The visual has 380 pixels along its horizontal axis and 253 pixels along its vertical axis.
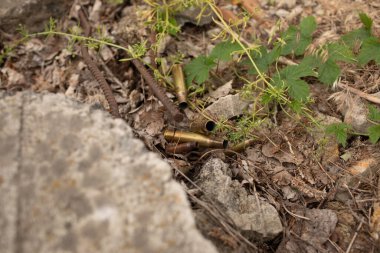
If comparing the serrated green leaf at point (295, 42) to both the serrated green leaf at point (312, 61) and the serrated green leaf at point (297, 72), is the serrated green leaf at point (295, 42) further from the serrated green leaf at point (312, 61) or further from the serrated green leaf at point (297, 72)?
the serrated green leaf at point (297, 72)

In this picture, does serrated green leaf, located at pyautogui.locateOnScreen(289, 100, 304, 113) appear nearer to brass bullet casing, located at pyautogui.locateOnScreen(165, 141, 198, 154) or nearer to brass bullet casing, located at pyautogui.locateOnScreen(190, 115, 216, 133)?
brass bullet casing, located at pyautogui.locateOnScreen(190, 115, 216, 133)

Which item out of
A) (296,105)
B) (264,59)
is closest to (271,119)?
(296,105)

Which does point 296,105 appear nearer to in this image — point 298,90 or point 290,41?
point 298,90

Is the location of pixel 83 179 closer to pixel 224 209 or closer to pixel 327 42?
pixel 224 209

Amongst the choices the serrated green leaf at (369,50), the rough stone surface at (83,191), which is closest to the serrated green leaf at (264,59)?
the serrated green leaf at (369,50)

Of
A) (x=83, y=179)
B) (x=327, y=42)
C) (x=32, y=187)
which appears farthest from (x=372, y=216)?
(x=32, y=187)

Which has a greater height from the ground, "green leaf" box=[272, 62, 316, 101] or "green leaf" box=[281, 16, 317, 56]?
"green leaf" box=[281, 16, 317, 56]

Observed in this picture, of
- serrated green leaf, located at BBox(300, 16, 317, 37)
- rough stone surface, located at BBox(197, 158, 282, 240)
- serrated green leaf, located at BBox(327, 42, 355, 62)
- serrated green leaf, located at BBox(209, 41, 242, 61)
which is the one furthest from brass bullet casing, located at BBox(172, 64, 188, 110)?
serrated green leaf, located at BBox(327, 42, 355, 62)
